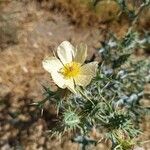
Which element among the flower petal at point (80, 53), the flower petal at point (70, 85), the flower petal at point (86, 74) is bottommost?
the flower petal at point (70, 85)

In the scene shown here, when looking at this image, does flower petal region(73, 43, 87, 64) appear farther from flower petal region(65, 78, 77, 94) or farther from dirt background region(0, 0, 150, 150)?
dirt background region(0, 0, 150, 150)

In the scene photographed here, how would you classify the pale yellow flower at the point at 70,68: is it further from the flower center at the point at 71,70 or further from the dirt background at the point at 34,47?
the dirt background at the point at 34,47

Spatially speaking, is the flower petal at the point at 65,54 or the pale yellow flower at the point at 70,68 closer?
the pale yellow flower at the point at 70,68

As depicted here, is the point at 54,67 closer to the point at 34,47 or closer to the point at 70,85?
the point at 70,85

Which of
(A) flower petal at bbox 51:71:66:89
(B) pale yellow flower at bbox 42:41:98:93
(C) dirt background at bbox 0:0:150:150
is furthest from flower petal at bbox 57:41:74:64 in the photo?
(C) dirt background at bbox 0:0:150:150

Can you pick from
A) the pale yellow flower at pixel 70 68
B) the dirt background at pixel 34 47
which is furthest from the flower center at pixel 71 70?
the dirt background at pixel 34 47

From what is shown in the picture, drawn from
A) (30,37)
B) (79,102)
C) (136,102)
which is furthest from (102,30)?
(79,102)

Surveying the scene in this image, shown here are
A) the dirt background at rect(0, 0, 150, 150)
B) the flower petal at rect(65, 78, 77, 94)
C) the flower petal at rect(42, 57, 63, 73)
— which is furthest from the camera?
the dirt background at rect(0, 0, 150, 150)
